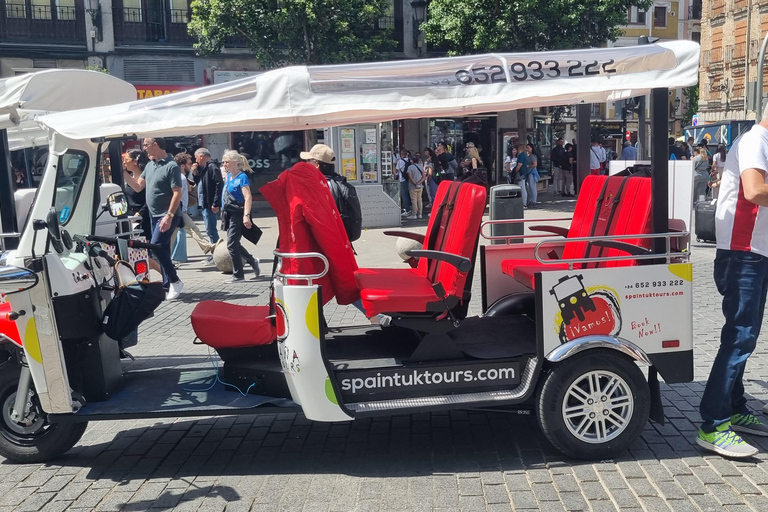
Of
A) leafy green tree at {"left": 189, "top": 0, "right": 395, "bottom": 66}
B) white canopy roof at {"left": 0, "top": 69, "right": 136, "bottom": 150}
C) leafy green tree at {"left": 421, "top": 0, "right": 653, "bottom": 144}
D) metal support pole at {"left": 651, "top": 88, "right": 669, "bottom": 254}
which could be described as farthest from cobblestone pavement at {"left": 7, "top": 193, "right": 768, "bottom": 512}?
leafy green tree at {"left": 421, "top": 0, "right": 653, "bottom": 144}

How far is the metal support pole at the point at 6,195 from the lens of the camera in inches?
200

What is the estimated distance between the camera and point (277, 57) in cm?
2298

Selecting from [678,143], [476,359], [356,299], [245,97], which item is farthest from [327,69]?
[678,143]

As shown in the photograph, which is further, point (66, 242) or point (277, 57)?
point (277, 57)

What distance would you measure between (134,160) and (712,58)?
50.3 meters

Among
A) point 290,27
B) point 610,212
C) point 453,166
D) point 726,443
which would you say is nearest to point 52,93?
point 610,212

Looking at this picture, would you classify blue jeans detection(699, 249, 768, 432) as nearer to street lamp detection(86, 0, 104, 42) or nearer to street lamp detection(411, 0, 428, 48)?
street lamp detection(411, 0, 428, 48)

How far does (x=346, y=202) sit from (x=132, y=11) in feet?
66.6

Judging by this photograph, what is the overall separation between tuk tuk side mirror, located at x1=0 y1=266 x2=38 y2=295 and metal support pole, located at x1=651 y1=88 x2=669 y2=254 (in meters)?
3.44

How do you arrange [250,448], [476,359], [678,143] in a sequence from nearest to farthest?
[476,359], [250,448], [678,143]

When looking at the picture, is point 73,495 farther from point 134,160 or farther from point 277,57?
point 277,57

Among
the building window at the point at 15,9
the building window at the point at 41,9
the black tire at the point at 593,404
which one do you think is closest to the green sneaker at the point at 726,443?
the black tire at the point at 593,404

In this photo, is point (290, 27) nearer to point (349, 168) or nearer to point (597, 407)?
point (349, 168)

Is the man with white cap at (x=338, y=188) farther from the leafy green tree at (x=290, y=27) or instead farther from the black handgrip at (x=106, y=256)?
the leafy green tree at (x=290, y=27)
